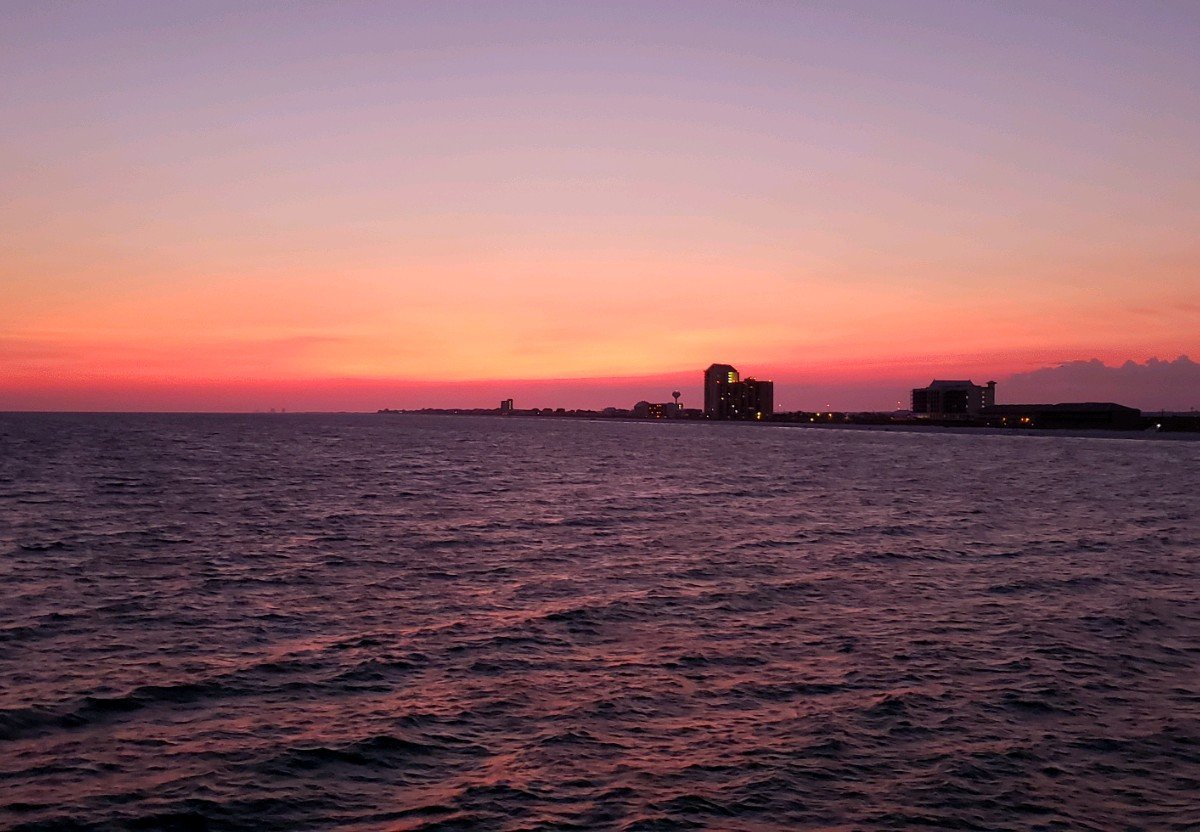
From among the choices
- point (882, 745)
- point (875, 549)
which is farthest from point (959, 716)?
point (875, 549)

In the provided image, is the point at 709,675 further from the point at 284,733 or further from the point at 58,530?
the point at 58,530

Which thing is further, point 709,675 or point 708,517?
point 708,517

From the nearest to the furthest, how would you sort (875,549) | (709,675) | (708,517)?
(709,675) → (875,549) → (708,517)

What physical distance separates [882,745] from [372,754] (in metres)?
10.8

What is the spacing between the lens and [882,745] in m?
18.8

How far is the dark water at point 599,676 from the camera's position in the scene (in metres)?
16.4

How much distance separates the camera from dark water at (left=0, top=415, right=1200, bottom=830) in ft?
53.7

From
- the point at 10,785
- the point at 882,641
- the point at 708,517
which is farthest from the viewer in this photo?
the point at 708,517

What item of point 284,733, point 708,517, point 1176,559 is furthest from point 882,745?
point 708,517

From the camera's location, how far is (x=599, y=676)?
77.8ft

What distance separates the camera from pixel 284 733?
19500mm

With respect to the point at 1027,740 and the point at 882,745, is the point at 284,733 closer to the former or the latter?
the point at 882,745

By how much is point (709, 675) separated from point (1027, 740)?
7.84 m

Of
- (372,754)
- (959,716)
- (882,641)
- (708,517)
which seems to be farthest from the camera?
(708,517)
